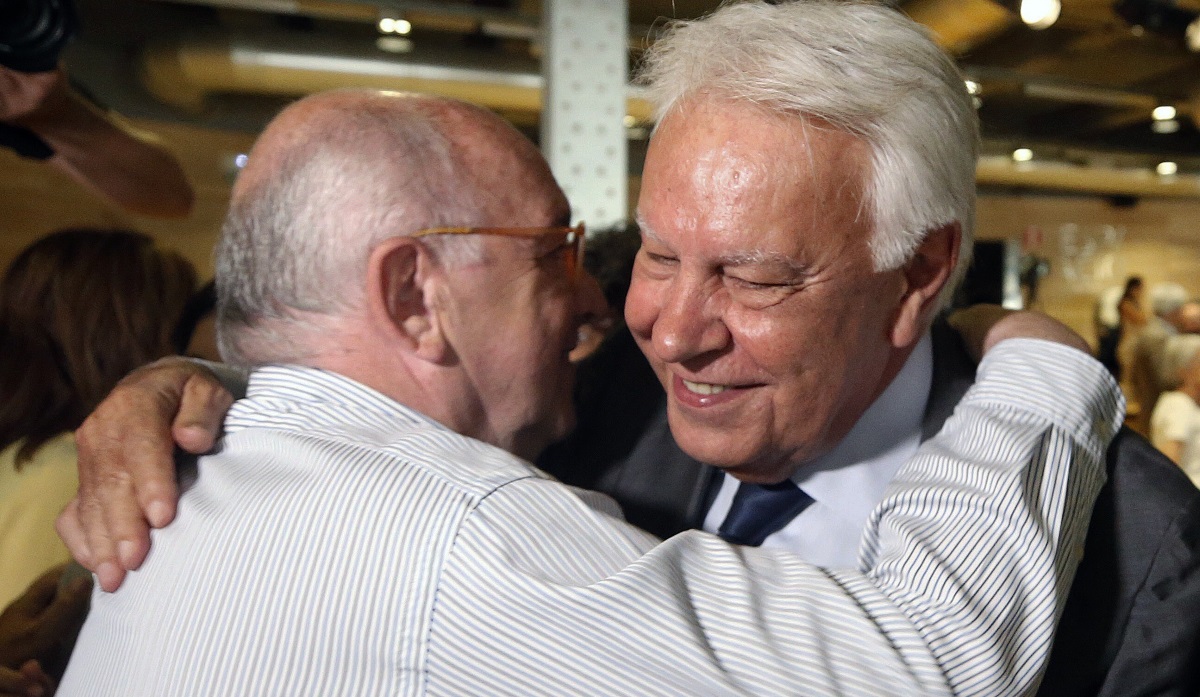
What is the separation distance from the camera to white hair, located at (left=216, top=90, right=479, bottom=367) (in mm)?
1304

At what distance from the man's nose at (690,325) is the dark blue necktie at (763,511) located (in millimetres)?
329

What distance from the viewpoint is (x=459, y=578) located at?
93cm

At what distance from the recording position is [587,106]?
2.54 metres

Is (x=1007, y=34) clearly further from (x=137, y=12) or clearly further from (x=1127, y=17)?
(x=137, y=12)

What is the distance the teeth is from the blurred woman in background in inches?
68.0

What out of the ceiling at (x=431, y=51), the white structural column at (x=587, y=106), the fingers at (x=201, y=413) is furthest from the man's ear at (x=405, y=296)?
the ceiling at (x=431, y=51)

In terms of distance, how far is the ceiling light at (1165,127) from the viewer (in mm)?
8555

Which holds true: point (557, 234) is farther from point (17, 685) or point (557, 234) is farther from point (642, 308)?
point (17, 685)

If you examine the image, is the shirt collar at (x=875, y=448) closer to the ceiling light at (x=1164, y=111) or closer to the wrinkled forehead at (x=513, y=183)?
the wrinkled forehead at (x=513, y=183)

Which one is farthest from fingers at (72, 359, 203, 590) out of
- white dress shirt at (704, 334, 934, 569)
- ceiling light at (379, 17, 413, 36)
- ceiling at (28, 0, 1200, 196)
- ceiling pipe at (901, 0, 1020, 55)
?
ceiling light at (379, 17, 413, 36)

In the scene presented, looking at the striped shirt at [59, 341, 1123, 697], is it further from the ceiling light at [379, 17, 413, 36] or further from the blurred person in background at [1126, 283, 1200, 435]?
the blurred person in background at [1126, 283, 1200, 435]

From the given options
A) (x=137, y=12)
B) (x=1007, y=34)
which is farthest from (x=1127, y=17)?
(x=137, y=12)

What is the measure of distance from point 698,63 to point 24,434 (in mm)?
2039

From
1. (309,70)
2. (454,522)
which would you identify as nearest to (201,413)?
(454,522)
